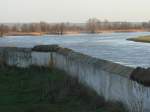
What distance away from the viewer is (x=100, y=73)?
993cm

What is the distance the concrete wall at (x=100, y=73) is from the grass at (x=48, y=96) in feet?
0.73

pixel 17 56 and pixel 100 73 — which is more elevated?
pixel 100 73

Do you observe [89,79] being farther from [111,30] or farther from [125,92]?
[111,30]

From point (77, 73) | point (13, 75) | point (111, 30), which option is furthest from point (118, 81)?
point (111, 30)

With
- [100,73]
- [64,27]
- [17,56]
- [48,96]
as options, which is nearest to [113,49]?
[17,56]

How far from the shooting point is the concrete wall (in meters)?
7.72

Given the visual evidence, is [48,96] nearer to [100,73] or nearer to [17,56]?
[100,73]

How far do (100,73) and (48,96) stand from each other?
1584 millimetres

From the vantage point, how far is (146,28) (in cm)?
16438

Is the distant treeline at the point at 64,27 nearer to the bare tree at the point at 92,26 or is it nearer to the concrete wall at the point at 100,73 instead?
the bare tree at the point at 92,26

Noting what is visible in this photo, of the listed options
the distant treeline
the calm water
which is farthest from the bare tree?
the calm water

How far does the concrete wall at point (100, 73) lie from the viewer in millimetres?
7719

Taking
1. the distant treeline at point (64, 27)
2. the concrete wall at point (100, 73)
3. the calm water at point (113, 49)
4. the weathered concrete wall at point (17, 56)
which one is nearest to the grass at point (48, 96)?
the concrete wall at point (100, 73)

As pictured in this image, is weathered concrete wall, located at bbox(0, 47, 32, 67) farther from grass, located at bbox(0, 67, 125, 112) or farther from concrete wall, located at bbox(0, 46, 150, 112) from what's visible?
grass, located at bbox(0, 67, 125, 112)
